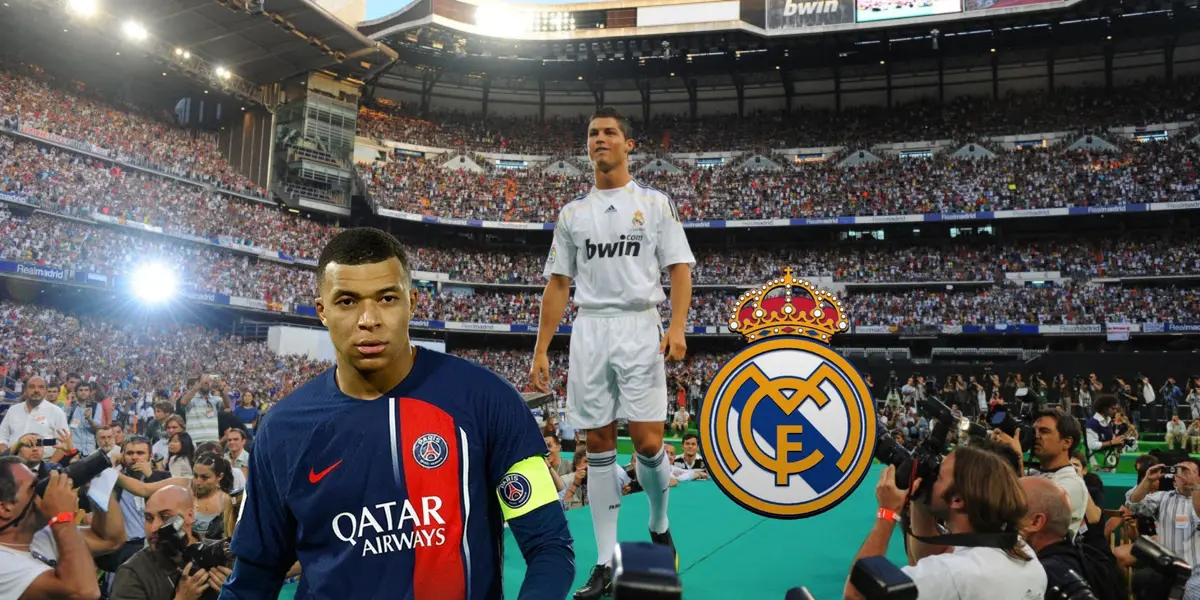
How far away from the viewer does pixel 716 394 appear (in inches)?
183

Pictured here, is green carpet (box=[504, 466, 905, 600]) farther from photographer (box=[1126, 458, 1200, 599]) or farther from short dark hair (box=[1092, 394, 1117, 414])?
short dark hair (box=[1092, 394, 1117, 414])

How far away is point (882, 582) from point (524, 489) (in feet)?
3.50

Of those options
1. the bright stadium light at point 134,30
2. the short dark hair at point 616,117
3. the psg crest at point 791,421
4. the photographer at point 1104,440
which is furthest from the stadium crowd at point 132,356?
the photographer at point 1104,440

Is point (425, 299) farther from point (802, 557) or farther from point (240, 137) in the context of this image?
point (802, 557)

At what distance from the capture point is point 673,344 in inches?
174

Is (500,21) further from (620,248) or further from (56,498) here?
(56,498)

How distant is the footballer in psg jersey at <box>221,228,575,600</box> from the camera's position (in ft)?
6.29

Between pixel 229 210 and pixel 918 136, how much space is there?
1370 inches

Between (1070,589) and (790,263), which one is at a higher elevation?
(790,263)

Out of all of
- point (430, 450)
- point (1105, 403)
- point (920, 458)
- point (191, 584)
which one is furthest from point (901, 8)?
point (430, 450)

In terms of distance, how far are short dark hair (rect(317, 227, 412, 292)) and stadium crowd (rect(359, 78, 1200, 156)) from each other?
43.1 m

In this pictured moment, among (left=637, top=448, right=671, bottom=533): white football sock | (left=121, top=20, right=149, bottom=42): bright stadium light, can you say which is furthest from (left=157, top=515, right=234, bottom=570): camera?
(left=121, top=20, right=149, bottom=42): bright stadium light

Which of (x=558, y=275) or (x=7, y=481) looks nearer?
(x=7, y=481)

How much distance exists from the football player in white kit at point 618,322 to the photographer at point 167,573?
195 centimetres
